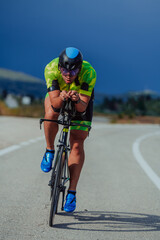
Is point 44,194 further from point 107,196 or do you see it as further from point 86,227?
point 86,227

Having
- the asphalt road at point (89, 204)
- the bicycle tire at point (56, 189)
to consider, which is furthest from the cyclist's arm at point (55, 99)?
the asphalt road at point (89, 204)

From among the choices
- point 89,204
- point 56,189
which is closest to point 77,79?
point 56,189

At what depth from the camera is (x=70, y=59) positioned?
4.76 metres

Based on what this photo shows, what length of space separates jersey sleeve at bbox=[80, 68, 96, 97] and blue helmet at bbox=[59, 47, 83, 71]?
0.27 meters

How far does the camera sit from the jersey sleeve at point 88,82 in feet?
16.5

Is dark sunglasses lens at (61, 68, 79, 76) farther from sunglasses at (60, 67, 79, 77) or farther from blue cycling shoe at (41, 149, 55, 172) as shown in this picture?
blue cycling shoe at (41, 149, 55, 172)

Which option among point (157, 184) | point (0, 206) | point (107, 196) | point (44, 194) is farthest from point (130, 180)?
point (0, 206)

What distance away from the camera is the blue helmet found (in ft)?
15.6

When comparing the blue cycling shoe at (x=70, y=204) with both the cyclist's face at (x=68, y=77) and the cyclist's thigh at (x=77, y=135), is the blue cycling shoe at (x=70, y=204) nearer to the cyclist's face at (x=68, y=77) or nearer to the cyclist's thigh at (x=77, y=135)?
the cyclist's thigh at (x=77, y=135)

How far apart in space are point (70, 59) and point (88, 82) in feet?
1.42

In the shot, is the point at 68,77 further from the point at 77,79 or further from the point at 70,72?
the point at 77,79

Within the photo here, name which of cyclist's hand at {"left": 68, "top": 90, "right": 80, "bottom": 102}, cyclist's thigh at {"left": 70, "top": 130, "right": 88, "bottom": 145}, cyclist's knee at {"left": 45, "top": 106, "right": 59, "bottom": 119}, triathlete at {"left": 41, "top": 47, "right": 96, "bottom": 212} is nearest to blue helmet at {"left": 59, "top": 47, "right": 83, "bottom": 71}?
triathlete at {"left": 41, "top": 47, "right": 96, "bottom": 212}

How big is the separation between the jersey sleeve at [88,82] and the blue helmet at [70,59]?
27 centimetres

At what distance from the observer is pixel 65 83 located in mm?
5258
